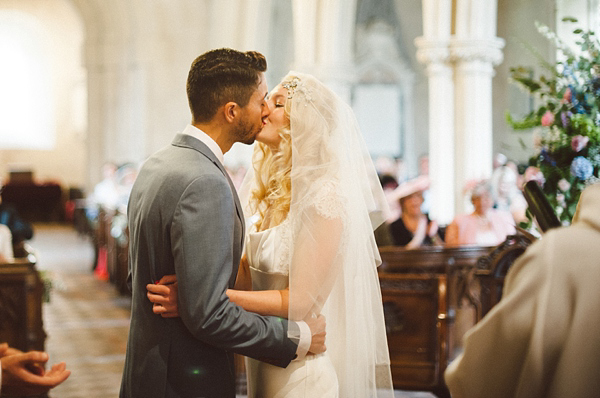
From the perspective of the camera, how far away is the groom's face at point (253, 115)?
2.28m

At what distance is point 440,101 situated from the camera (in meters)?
8.25

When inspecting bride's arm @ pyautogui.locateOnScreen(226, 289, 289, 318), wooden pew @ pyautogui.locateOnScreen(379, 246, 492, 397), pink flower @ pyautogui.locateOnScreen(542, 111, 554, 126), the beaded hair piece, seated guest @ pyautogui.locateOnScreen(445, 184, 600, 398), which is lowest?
wooden pew @ pyautogui.locateOnScreen(379, 246, 492, 397)

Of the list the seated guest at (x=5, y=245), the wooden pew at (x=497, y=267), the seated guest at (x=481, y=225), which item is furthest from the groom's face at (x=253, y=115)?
the seated guest at (x=481, y=225)

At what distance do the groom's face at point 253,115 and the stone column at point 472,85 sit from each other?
6.01 metres

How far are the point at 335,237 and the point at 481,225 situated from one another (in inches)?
187

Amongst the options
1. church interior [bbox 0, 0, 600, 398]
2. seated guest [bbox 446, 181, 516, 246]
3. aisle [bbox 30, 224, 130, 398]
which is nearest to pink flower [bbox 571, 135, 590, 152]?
church interior [bbox 0, 0, 600, 398]

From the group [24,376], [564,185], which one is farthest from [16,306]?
[564,185]

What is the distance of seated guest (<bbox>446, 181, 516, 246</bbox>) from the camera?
6.87 metres

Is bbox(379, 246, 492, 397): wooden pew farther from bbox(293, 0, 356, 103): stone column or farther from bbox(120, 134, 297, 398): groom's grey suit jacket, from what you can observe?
bbox(293, 0, 356, 103): stone column

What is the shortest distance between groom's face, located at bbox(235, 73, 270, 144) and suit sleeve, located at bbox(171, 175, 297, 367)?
0.69 feet

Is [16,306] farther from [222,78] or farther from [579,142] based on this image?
[579,142]

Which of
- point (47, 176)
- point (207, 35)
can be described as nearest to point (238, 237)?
point (207, 35)

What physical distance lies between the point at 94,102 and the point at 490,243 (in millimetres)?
15349

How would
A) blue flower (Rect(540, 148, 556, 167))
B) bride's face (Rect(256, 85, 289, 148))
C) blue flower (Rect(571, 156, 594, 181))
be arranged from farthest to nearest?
blue flower (Rect(540, 148, 556, 167)), blue flower (Rect(571, 156, 594, 181)), bride's face (Rect(256, 85, 289, 148))
